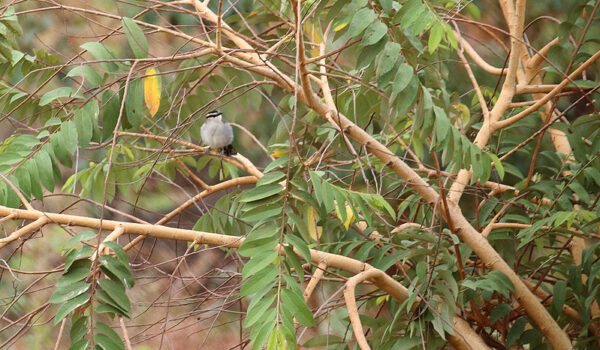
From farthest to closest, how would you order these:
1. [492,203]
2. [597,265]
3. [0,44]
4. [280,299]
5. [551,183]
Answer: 1. [492,203]
2. [551,183]
3. [597,265]
4. [0,44]
5. [280,299]

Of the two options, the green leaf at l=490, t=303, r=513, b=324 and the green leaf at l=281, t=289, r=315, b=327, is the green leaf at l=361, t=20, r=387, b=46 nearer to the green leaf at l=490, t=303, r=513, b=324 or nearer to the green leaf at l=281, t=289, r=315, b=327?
the green leaf at l=281, t=289, r=315, b=327

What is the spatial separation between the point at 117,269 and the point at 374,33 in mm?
987

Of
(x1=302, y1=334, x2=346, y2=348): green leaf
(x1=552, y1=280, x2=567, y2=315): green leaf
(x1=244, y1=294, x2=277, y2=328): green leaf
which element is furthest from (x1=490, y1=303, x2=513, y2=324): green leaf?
(x1=244, y1=294, x2=277, y2=328): green leaf

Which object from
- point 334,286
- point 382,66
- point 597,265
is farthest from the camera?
point 334,286

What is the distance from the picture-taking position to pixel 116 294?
1.87m

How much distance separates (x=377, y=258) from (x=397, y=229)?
400mm

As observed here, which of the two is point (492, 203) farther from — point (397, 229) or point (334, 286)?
point (334, 286)

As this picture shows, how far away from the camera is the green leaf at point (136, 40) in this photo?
2031 mm

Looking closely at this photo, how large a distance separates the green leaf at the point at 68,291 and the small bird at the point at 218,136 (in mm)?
2447

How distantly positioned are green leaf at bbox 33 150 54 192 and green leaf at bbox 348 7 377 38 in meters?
0.96

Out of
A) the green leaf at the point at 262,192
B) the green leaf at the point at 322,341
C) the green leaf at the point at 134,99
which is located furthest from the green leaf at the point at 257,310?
the green leaf at the point at 322,341

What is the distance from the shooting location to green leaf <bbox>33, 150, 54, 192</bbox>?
86.2 inches

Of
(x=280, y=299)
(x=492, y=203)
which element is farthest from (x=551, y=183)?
(x=280, y=299)

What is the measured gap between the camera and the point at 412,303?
252 cm
